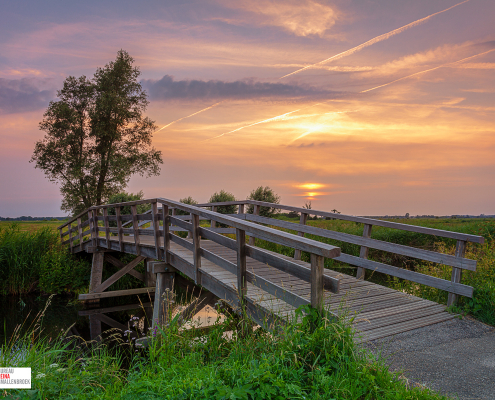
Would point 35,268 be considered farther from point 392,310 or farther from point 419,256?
point 419,256

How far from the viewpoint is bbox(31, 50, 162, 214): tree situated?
2506 centimetres

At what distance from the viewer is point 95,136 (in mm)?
26109

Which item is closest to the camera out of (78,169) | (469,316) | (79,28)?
(469,316)

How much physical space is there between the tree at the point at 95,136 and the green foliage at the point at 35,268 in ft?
35.4

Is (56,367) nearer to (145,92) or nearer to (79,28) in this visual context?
(79,28)

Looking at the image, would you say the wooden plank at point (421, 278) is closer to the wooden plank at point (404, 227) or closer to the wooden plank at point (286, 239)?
the wooden plank at point (404, 227)

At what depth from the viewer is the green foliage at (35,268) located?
535 inches

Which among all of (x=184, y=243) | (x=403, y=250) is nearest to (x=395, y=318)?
(x=403, y=250)

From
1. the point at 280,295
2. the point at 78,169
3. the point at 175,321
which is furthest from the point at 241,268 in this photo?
the point at 78,169

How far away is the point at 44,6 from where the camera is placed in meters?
→ 12.5

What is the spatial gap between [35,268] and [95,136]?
14636mm

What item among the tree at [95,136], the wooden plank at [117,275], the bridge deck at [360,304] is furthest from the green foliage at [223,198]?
the bridge deck at [360,304]

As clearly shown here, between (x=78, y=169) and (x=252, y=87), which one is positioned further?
(x=78, y=169)

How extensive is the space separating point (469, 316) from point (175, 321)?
13.6ft
